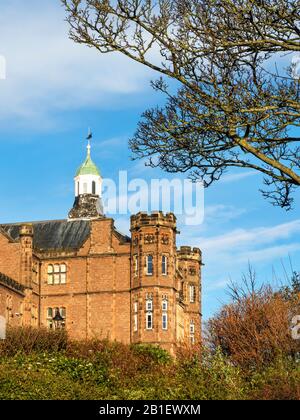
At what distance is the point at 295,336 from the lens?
2723cm

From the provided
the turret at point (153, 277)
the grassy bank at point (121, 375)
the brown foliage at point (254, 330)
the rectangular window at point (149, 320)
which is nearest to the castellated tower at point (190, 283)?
the turret at point (153, 277)

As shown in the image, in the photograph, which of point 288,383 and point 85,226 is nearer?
point 288,383

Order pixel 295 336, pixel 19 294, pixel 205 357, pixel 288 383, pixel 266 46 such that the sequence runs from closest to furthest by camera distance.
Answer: pixel 266 46, pixel 288 383, pixel 205 357, pixel 295 336, pixel 19 294

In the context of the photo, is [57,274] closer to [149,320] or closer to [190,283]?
[149,320]

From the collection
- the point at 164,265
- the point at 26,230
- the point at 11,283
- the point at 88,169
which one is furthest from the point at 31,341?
the point at 88,169

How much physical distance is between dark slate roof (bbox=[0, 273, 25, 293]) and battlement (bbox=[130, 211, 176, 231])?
9.40 metres

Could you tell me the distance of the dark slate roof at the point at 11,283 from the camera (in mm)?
55125

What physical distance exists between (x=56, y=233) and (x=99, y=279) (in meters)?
6.72

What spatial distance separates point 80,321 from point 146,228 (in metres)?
8.69

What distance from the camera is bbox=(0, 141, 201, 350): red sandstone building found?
5853cm

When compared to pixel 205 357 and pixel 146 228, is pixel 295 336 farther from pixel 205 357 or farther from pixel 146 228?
pixel 146 228

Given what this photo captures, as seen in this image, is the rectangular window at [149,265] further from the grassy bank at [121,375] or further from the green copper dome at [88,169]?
the grassy bank at [121,375]

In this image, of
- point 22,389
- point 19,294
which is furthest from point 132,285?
point 22,389
